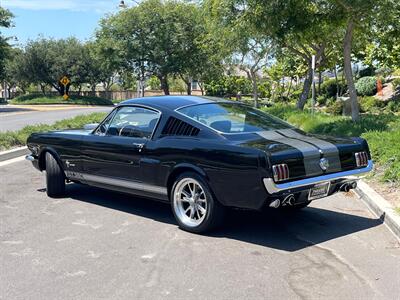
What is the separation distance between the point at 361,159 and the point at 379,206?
→ 97 cm

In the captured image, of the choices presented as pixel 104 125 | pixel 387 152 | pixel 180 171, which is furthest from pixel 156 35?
pixel 180 171

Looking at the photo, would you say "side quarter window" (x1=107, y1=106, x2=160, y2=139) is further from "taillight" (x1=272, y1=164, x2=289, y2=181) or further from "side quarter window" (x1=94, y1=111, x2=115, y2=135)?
"taillight" (x1=272, y1=164, x2=289, y2=181)

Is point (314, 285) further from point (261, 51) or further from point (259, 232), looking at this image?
point (261, 51)

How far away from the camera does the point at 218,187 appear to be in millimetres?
5891

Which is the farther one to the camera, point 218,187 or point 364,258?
point 218,187

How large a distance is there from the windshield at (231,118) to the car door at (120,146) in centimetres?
55

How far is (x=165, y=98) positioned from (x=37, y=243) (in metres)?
2.40

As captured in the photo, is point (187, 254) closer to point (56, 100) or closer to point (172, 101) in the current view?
point (172, 101)

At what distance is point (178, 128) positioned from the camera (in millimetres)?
6543

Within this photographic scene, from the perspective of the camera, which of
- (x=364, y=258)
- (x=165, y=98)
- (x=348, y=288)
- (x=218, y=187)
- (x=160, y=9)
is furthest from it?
(x=160, y=9)

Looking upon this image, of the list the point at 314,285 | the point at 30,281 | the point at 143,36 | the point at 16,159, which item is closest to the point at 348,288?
the point at 314,285

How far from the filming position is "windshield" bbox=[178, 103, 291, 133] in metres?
6.46

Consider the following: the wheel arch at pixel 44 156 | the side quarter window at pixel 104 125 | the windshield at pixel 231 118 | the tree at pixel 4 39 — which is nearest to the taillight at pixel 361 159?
the windshield at pixel 231 118

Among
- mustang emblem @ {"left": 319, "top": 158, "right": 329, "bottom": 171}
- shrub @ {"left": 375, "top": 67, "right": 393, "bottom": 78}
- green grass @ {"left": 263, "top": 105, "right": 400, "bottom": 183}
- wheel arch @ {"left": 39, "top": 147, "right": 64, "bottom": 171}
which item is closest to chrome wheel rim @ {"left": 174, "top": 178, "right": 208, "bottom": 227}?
mustang emblem @ {"left": 319, "top": 158, "right": 329, "bottom": 171}
